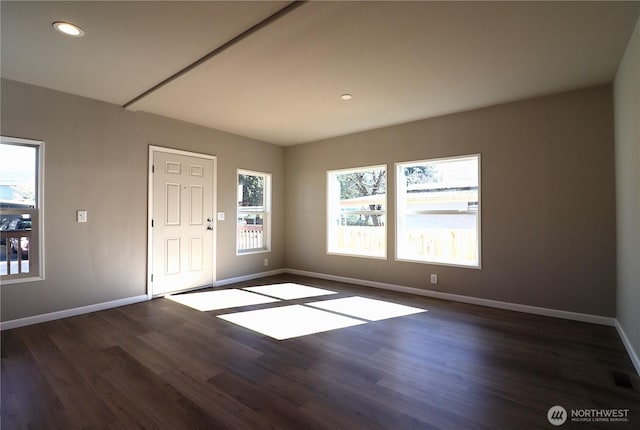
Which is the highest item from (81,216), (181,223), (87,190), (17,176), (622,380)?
(17,176)

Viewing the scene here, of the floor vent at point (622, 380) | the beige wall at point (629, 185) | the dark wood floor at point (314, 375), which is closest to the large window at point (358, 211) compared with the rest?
the dark wood floor at point (314, 375)

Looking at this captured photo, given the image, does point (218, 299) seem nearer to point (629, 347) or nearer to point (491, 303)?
point (491, 303)

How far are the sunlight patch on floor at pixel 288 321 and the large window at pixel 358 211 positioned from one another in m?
1.83

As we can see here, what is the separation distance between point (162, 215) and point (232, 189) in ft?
4.11

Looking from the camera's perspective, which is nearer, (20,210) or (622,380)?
(622,380)

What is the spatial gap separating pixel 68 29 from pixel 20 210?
210cm

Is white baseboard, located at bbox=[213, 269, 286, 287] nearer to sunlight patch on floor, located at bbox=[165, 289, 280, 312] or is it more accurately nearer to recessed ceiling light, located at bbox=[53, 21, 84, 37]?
sunlight patch on floor, located at bbox=[165, 289, 280, 312]

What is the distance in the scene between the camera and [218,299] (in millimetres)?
4238

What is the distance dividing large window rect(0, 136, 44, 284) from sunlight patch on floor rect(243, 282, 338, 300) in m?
2.63

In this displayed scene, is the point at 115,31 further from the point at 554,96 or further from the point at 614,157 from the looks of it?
the point at 614,157

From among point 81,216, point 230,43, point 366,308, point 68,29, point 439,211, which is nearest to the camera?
point 68,29

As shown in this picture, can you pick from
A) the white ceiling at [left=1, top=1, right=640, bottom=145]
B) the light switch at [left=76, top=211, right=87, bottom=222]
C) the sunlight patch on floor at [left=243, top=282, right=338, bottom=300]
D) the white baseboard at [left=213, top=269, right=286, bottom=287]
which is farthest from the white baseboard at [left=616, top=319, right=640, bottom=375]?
the light switch at [left=76, top=211, right=87, bottom=222]

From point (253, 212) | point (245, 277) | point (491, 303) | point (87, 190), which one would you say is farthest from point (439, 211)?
point (87, 190)

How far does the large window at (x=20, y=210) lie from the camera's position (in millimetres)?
3197
